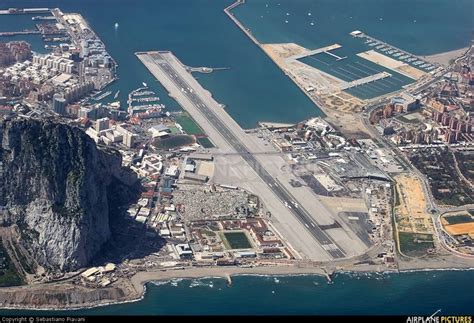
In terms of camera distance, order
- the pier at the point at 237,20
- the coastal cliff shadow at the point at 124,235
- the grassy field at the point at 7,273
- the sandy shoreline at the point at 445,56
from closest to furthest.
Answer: the grassy field at the point at 7,273 → the coastal cliff shadow at the point at 124,235 → the sandy shoreline at the point at 445,56 → the pier at the point at 237,20

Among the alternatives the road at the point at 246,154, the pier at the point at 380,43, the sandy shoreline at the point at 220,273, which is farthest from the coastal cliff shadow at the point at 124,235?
the pier at the point at 380,43

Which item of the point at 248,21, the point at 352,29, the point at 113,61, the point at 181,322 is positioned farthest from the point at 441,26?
the point at 181,322

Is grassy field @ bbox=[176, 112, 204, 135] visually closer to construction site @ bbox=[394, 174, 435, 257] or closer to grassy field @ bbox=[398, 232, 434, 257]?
construction site @ bbox=[394, 174, 435, 257]

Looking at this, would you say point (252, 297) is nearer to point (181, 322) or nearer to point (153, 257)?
Answer: point (153, 257)

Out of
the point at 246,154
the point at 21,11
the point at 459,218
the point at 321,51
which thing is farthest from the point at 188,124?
the point at 21,11

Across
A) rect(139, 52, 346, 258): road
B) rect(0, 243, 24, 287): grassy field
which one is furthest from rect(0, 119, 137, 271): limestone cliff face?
rect(139, 52, 346, 258): road

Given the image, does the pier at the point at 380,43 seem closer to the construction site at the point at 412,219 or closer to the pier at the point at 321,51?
the pier at the point at 321,51
